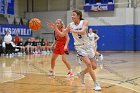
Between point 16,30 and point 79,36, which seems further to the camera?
point 16,30

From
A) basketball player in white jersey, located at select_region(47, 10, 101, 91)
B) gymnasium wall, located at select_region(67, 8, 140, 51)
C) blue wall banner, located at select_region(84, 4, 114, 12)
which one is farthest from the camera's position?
blue wall banner, located at select_region(84, 4, 114, 12)

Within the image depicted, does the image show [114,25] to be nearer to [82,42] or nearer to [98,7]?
[98,7]

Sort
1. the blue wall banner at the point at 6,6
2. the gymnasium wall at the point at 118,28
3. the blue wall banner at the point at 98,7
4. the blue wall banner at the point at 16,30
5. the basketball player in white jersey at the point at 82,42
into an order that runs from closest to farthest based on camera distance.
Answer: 1. the basketball player in white jersey at the point at 82,42
2. the blue wall banner at the point at 16,30
3. the blue wall banner at the point at 6,6
4. the gymnasium wall at the point at 118,28
5. the blue wall banner at the point at 98,7

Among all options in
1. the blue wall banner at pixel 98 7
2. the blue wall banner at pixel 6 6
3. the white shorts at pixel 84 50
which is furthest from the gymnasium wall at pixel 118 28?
the white shorts at pixel 84 50

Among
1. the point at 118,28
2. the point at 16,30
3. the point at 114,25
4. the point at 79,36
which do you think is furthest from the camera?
the point at 114,25

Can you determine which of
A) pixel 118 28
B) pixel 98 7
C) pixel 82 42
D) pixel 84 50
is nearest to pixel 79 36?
pixel 82 42

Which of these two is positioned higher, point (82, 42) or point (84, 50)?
point (82, 42)

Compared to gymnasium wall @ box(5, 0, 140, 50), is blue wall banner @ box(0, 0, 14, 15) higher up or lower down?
higher up

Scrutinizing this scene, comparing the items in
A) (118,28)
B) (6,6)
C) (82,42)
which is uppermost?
(6,6)

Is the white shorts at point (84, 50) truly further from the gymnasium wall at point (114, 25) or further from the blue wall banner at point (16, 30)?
the gymnasium wall at point (114, 25)

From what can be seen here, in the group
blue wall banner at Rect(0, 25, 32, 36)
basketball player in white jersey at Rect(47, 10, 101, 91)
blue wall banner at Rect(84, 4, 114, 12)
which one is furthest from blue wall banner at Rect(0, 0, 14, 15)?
basketball player in white jersey at Rect(47, 10, 101, 91)

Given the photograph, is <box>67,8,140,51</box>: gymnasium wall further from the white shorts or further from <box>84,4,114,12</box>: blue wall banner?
the white shorts

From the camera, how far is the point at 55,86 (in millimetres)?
7633

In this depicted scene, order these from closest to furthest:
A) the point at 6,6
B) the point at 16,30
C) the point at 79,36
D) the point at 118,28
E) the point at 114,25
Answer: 1. the point at 79,36
2. the point at 16,30
3. the point at 6,6
4. the point at 118,28
5. the point at 114,25
